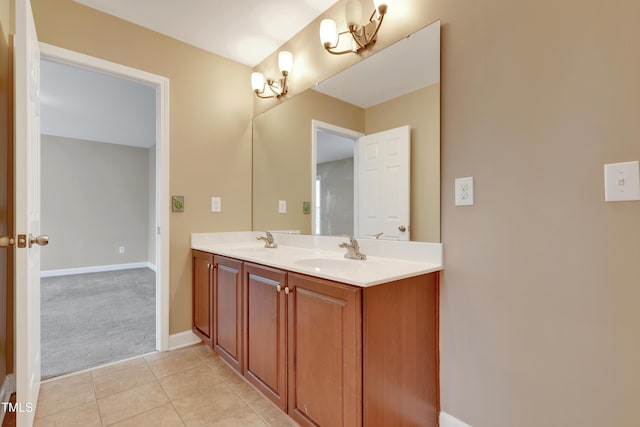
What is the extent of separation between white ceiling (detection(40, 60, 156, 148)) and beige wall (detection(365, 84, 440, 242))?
235cm

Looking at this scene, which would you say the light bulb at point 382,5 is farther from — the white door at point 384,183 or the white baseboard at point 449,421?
the white baseboard at point 449,421

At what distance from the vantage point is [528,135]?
115 cm

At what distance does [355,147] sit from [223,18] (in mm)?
1352

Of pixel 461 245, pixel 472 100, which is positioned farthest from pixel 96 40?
pixel 461 245

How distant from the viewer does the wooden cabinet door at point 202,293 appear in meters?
2.14

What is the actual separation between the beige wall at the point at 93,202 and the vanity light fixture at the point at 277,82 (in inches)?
169

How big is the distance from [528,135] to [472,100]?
0.29 metres

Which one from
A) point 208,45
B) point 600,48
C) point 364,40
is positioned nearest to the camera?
point 600,48

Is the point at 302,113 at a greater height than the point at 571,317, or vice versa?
the point at 302,113

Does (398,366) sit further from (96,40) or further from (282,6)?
(96,40)

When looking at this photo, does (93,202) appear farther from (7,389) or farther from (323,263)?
(323,263)

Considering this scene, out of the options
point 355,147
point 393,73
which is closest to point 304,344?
point 355,147

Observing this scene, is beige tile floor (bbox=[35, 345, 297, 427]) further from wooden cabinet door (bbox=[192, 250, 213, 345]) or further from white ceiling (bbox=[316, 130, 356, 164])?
Result: white ceiling (bbox=[316, 130, 356, 164])

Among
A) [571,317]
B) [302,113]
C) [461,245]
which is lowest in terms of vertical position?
[571,317]
